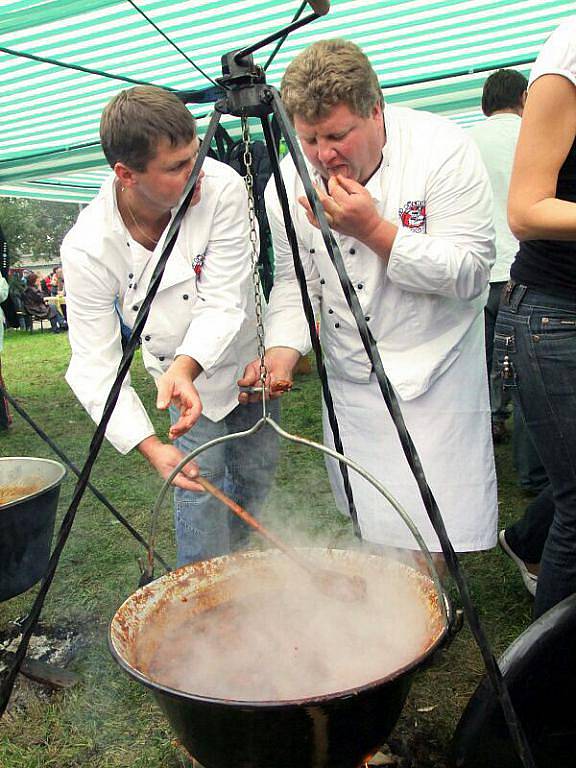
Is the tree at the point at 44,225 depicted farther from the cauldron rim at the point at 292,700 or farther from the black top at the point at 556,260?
the cauldron rim at the point at 292,700

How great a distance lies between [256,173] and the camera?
502 cm

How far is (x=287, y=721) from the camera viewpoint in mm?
1211

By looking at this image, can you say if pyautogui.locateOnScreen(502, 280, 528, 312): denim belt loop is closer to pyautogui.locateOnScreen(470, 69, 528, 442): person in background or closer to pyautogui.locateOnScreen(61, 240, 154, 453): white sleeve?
pyautogui.locateOnScreen(61, 240, 154, 453): white sleeve

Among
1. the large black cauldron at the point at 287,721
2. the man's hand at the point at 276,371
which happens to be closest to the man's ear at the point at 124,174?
the man's hand at the point at 276,371

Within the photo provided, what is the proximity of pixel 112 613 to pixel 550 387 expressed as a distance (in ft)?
7.05

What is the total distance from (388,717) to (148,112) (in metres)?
1.68

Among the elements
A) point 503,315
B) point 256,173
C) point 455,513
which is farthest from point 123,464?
point 503,315

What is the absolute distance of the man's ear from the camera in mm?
2021

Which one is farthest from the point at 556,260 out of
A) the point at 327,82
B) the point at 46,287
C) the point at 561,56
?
the point at 46,287

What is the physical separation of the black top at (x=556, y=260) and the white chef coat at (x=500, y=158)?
1.85 meters

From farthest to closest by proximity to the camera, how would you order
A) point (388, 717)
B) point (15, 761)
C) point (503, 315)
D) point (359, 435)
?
point (359, 435) → point (15, 761) → point (503, 315) → point (388, 717)

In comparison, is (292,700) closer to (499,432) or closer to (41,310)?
(499,432)

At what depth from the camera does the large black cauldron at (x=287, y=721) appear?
1.18 metres

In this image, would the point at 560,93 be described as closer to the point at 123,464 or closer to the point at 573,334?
the point at 573,334
